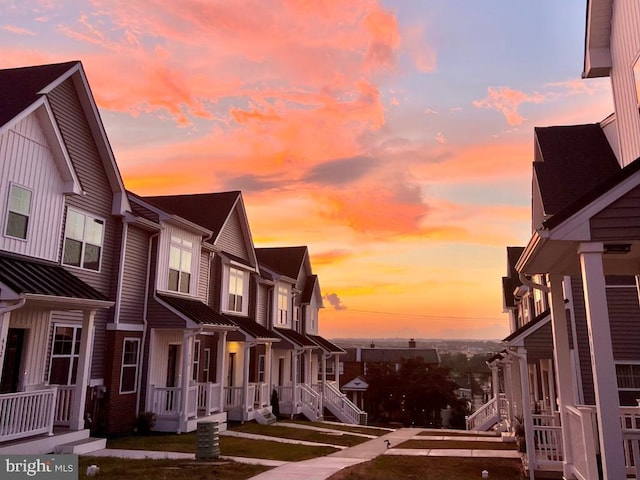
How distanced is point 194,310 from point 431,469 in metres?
11.4

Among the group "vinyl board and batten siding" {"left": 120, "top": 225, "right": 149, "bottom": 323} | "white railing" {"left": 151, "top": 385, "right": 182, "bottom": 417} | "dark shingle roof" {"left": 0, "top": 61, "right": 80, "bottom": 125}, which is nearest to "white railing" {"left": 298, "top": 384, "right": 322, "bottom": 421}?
"white railing" {"left": 151, "top": 385, "right": 182, "bottom": 417}

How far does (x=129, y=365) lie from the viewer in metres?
17.6

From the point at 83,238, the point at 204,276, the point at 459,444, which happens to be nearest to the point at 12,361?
the point at 83,238

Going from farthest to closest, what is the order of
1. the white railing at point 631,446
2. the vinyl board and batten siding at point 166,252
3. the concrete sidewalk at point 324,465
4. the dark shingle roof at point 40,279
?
the vinyl board and batten siding at point 166,252 → the dark shingle roof at point 40,279 → the concrete sidewalk at point 324,465 → the white railing at point 631,446

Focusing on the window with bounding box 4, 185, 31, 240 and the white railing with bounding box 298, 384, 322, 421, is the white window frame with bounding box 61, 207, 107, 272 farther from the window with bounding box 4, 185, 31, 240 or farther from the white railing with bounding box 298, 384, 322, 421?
the white railing with bounding box 298, 384, 322, 421

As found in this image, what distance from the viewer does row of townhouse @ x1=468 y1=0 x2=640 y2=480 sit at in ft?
21.4

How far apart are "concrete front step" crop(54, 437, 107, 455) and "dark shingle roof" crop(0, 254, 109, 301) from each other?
3911 mm

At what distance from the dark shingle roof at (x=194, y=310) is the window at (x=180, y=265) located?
0.54m

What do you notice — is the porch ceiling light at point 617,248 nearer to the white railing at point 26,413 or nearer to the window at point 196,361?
the white railing at point 26,413

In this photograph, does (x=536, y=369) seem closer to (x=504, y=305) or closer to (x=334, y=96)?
(x=504, y=305)

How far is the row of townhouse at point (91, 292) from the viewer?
12883mm

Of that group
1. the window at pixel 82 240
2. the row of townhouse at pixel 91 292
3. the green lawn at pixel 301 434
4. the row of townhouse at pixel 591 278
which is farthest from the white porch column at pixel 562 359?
the window at pixel 82 240

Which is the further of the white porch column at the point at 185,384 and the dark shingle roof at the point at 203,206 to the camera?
the dark shingle roof at the point at 203,206

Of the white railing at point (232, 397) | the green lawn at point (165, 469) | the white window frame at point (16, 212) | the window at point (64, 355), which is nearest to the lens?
the green lawn at point (165, 469)
